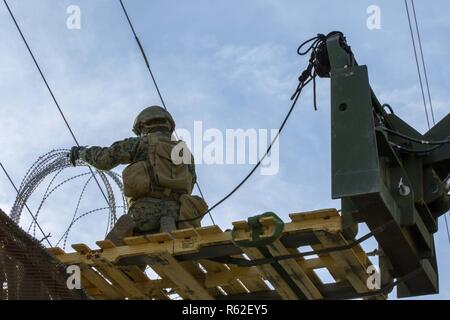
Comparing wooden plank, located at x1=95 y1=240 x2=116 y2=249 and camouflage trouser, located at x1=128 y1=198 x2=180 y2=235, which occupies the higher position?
camouflage trouser, located at x1=128 y1=198 x2=180 y2=235

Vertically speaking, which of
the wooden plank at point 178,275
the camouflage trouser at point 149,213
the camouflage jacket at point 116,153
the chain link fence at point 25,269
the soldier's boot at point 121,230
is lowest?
the chain link fence at point 25,269

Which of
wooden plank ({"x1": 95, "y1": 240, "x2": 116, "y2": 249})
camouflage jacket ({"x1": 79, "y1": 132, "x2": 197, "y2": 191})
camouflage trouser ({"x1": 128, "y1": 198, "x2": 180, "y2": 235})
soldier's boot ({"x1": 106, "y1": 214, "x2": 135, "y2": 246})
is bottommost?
wooden plank ({"x1": 95, "y1": 240, "x2": 116, "y2": 249})

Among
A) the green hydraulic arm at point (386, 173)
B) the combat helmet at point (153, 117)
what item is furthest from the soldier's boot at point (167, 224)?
the green hydraulic arm at point (386, 173)

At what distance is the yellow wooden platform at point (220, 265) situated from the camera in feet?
36.1

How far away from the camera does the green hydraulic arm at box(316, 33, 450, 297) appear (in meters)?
10.1

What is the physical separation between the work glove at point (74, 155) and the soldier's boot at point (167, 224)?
135 centimetres

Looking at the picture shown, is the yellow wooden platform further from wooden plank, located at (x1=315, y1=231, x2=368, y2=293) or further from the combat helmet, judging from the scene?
the combat helmet

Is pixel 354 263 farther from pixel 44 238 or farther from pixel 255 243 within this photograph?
pixel 44 238

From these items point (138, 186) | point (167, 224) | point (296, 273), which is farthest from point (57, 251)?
point (296, 273)

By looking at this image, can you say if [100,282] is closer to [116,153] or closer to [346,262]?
[116,153]

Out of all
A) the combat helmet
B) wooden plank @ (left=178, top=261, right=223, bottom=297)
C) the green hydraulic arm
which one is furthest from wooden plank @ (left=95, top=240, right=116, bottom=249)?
the combat helmet

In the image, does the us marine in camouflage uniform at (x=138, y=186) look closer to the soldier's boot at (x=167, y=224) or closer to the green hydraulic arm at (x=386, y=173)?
the soldier's boot at (x=167, y=224)

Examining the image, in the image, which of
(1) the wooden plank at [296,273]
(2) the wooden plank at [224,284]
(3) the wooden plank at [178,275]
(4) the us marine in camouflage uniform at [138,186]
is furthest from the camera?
(4) the us marine in camouflage uniform at [138,186]

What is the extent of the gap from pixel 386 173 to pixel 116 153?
3957 millimetres
